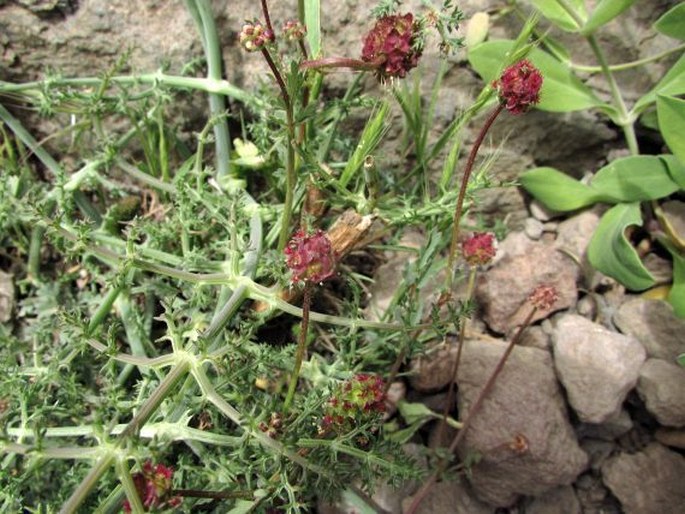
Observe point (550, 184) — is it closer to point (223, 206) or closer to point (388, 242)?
point (388, 242)

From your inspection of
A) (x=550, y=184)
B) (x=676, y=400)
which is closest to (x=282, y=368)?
(x=550, y=184)

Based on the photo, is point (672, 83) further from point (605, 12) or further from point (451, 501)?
point (451, 501)

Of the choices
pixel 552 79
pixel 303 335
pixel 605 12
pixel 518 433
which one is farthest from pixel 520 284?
pixel 303 335

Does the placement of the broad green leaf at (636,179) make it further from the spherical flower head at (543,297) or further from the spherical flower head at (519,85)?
the spherical flower head at (519,85)

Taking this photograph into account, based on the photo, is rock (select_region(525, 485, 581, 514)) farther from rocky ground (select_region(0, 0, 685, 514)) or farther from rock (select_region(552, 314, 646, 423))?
rock (select_region(552, 314, 646, 423))

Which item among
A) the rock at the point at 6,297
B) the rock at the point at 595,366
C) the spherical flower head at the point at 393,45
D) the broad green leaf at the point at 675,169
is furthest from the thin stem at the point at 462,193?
the rock at the point at 6,297

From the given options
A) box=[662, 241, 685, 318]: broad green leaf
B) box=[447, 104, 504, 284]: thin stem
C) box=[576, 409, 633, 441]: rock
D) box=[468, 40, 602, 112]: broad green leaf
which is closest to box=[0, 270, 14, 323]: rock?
box=[447, 104, 504, 284]: thin stem
